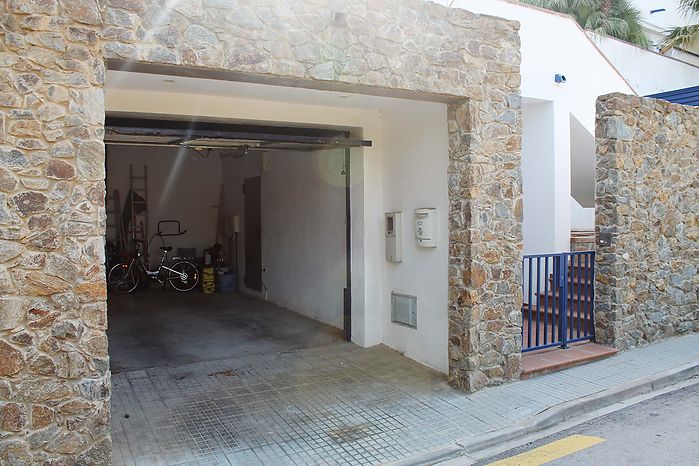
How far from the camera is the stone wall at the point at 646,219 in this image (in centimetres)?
737

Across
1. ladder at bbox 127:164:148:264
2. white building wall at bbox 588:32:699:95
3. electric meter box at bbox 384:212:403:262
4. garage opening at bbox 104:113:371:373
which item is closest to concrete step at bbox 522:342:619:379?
electric meter box at bbox 384:212:403:262

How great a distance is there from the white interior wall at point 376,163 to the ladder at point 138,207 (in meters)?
7.92

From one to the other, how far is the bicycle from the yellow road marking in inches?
377

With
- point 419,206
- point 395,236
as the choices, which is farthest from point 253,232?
point 419,206

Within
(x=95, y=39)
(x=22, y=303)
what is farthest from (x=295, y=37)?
(x=22, y=303)

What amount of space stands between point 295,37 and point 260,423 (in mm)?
3408

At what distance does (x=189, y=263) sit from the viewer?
42.4ft

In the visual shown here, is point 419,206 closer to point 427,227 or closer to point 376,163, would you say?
point 427,227

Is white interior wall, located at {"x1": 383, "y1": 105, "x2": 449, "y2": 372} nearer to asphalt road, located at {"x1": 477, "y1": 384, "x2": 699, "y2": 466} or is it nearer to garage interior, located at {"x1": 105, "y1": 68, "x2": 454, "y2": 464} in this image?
garage interior, located at {"x1": 105, "y1": 68, "x2": 454, "y2": 464}

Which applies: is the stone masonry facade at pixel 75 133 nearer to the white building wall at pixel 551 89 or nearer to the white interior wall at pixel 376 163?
the white interior wall at pixel 376 163

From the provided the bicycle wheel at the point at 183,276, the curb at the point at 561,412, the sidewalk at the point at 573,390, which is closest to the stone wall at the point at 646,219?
the sidewalk at the point at 573,390

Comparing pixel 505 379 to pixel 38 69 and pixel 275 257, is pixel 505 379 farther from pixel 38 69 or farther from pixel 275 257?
pixel 275 257

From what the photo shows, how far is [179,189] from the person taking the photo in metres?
14.3

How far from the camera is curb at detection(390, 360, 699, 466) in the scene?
4.66m
